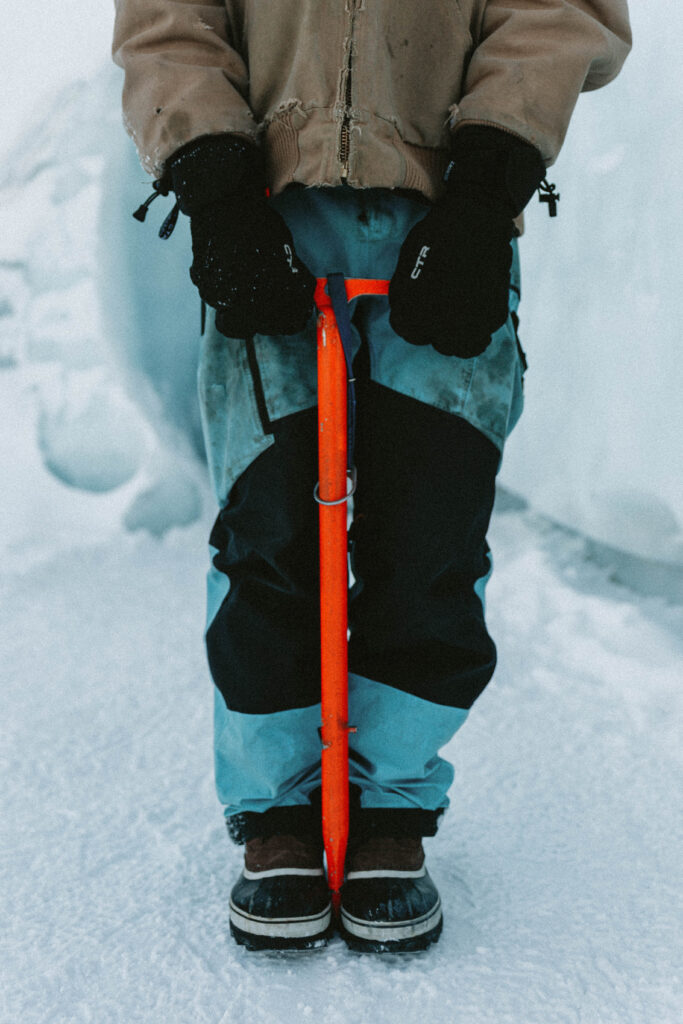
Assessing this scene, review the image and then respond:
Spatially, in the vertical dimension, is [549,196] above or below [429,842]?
above

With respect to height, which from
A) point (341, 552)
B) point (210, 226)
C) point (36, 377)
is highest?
point (210, 226)

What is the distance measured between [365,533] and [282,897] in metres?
0.33

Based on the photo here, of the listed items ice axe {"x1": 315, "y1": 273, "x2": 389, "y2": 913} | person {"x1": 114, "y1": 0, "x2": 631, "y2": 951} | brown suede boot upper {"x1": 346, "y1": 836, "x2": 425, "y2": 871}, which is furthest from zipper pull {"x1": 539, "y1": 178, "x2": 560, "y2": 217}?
brown suede boot upper {"x1": 346, "y1": 836, "x2": 425, "y2": 871}

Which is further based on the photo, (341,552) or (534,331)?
(534,331)

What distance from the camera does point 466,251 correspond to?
74 cm

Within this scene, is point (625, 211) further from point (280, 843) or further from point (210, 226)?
point (280, 843)

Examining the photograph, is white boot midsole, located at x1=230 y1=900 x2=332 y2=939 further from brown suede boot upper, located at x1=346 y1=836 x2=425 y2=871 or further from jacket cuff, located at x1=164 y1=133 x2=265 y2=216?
jacket cuff, located at x1=164 y1=133 x2=265 y2=216

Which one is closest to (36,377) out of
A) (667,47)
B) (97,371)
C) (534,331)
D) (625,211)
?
(97,371)

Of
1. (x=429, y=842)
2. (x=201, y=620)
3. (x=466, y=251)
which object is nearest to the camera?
(x=466, y=251)

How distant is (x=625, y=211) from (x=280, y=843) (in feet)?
4.20

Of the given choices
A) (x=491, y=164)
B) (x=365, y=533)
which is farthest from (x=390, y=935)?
(x=491, y=164)

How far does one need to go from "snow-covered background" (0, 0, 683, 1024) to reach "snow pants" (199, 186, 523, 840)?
0.48 feet

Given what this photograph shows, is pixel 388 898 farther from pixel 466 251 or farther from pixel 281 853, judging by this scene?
pixel 466 251

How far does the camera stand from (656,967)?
78 centimetres
